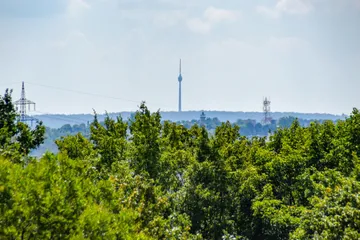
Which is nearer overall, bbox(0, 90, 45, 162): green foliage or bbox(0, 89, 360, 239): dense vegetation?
bbox(0, 89, 360, 239): dense vegetation

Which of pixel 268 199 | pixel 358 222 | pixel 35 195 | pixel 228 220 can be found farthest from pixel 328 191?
pixel 35 195

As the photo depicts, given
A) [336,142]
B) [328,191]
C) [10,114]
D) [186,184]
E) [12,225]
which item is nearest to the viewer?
[12,225]

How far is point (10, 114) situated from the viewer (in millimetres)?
32719

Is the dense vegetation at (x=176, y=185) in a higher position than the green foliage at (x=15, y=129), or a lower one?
lower

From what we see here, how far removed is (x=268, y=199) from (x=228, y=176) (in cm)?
474

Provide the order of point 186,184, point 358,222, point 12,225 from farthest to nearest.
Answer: point 186,184, point 358,222, point 12,225

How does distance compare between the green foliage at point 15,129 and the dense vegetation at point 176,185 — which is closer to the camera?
the dense vegetation at point 176,185

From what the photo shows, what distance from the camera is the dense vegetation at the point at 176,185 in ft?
42.6

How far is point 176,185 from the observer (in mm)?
32469

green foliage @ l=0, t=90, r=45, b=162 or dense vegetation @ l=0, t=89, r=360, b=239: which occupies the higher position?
green foliage @ l=0, t=90, r=45, b=162

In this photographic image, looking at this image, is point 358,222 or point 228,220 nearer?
point 358,222

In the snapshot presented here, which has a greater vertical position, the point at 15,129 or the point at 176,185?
the point at 15,129

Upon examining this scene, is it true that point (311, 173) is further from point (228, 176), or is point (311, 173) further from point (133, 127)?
point (133, 127)

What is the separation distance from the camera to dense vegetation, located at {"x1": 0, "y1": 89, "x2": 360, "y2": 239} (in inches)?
511
